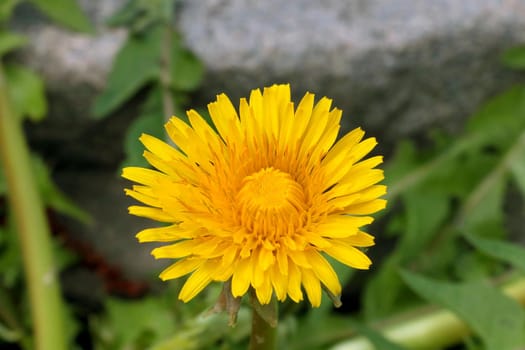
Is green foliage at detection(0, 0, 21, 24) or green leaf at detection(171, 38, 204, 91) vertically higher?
green foliage at detection(0, 0, 21, 24)

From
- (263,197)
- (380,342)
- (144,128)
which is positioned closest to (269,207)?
(263,197)

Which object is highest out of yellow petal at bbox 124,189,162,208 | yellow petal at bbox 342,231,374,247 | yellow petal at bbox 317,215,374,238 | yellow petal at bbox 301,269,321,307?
yellow petal at bbox 124,189,162,208

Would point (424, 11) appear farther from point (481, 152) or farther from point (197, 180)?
point (197, 180)

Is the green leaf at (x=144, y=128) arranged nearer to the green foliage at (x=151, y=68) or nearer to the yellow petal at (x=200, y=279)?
the green foliage at (x=151, y=68)

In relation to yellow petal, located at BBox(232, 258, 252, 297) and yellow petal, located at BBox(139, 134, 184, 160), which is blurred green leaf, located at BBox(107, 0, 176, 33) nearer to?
yellow petal, located at BBox(139, 134, 184, 160)

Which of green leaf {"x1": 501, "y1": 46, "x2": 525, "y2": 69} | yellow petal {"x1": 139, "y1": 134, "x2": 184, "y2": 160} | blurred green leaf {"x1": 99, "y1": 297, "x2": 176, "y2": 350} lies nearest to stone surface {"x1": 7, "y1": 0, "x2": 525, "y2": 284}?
green leaf {"x1": 501, "y1": 46, "x2": 525, "y2": 69}

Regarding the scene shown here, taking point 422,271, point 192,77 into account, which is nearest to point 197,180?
point 192,77

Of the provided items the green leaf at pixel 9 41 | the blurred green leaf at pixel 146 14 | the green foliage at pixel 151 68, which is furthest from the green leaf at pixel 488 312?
the green leaf at pixel 9 41
